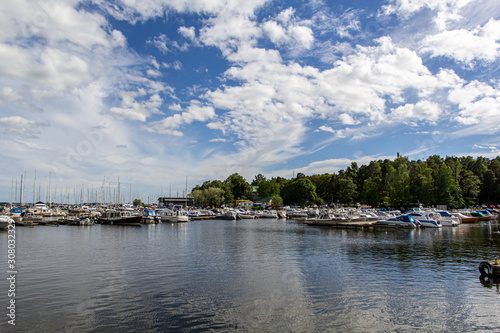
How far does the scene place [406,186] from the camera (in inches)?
4353

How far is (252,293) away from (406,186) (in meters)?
107

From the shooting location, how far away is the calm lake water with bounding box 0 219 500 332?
45.9 ft

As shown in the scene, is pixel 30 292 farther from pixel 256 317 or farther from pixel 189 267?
pixel 256 317

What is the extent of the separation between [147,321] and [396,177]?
117 meters

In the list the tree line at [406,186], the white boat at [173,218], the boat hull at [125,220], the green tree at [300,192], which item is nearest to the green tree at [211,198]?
the tree line at [406,186]

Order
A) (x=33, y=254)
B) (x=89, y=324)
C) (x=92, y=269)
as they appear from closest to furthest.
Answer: (x=89, y=324) < (x=92, y=269) < (x=33, y=254)

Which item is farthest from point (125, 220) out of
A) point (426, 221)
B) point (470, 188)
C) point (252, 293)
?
point (470, 188)

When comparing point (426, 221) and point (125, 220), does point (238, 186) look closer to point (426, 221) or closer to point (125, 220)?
point (125, 220)

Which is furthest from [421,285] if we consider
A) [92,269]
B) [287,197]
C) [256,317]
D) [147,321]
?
[287,197]

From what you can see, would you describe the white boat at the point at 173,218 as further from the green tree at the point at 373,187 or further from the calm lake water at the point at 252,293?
the green tree at the point at 373,187

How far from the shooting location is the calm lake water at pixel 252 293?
45.9 ft

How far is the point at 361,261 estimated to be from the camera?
2850 cm

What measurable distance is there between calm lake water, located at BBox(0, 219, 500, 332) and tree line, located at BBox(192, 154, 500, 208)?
7991 centimetres

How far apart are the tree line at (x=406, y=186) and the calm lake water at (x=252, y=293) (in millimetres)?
79911
